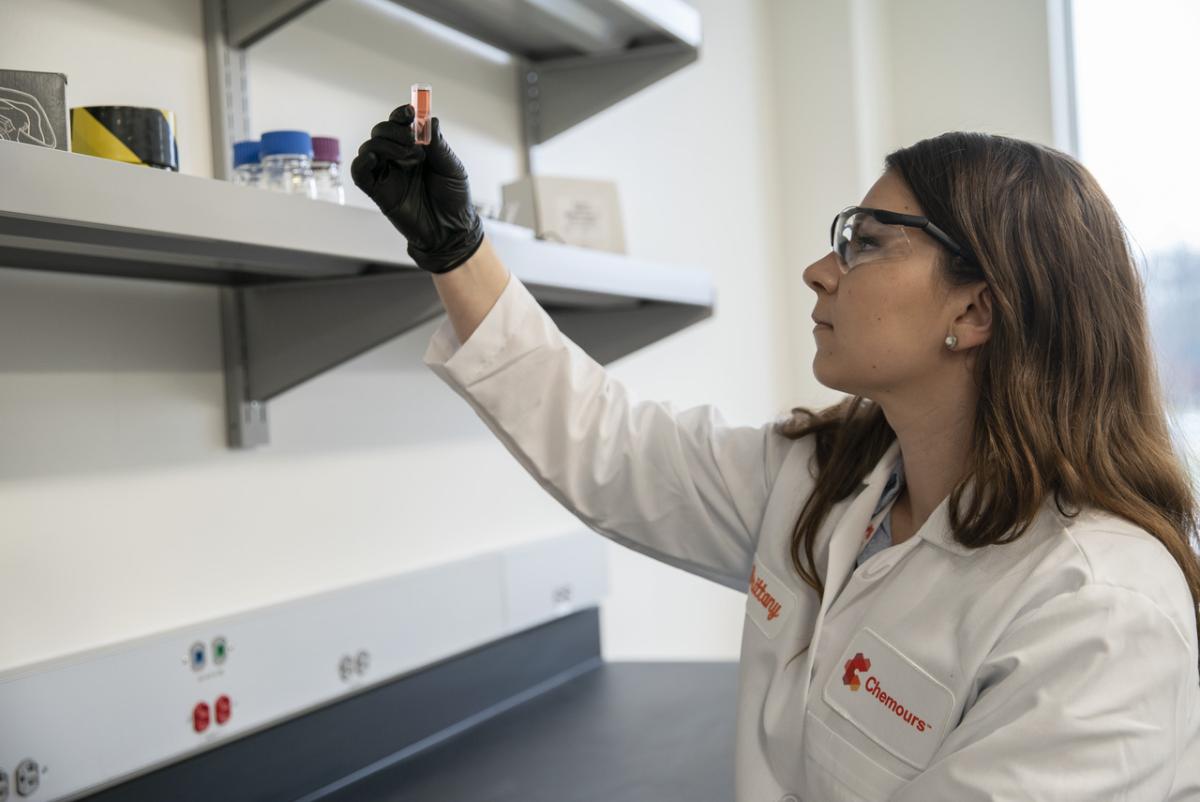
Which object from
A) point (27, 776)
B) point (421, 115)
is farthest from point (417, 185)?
point (27, 776)

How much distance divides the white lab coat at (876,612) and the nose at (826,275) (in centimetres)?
21

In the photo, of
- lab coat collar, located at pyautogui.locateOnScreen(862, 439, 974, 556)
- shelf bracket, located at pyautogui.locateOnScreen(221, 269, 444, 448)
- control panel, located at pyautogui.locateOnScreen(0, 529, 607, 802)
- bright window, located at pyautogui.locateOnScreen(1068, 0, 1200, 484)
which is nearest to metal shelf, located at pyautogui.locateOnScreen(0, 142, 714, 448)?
shelf bracket, located at pyautogui.locateOnScreen(221, 269, 444, 448)

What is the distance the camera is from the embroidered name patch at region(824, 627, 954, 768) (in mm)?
1013

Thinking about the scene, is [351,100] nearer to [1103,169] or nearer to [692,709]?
[692,709]

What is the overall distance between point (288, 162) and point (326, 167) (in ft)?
0.17

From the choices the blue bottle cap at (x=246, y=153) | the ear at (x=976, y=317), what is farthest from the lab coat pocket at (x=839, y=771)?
the blue bottle cap at (x=246, y=153)

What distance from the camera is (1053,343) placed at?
3.68 ft

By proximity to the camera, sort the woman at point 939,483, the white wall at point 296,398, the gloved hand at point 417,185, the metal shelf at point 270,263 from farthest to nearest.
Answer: the white wall at point 296,398
the gloved hand at point 417,185
the woman at point 939,483
the metal shelf at point 270,263

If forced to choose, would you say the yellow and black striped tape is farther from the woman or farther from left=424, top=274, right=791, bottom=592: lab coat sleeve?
left=424, top=274, right=791, bottom=592: lab coat sleeve

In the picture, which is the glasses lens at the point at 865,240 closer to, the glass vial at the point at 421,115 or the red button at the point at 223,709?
the glass vial at the point at 421,115

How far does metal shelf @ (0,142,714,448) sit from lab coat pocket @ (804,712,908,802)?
599 mm

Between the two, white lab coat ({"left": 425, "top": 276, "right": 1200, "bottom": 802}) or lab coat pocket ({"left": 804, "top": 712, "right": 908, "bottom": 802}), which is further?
lab coat pocket ({"left": 804, "top": 712, "right": 908, "bottom": 802})

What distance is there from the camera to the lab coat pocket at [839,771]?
1.04 m

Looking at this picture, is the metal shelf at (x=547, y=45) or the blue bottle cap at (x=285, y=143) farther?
the metal shelf at (x=547, y=45)
